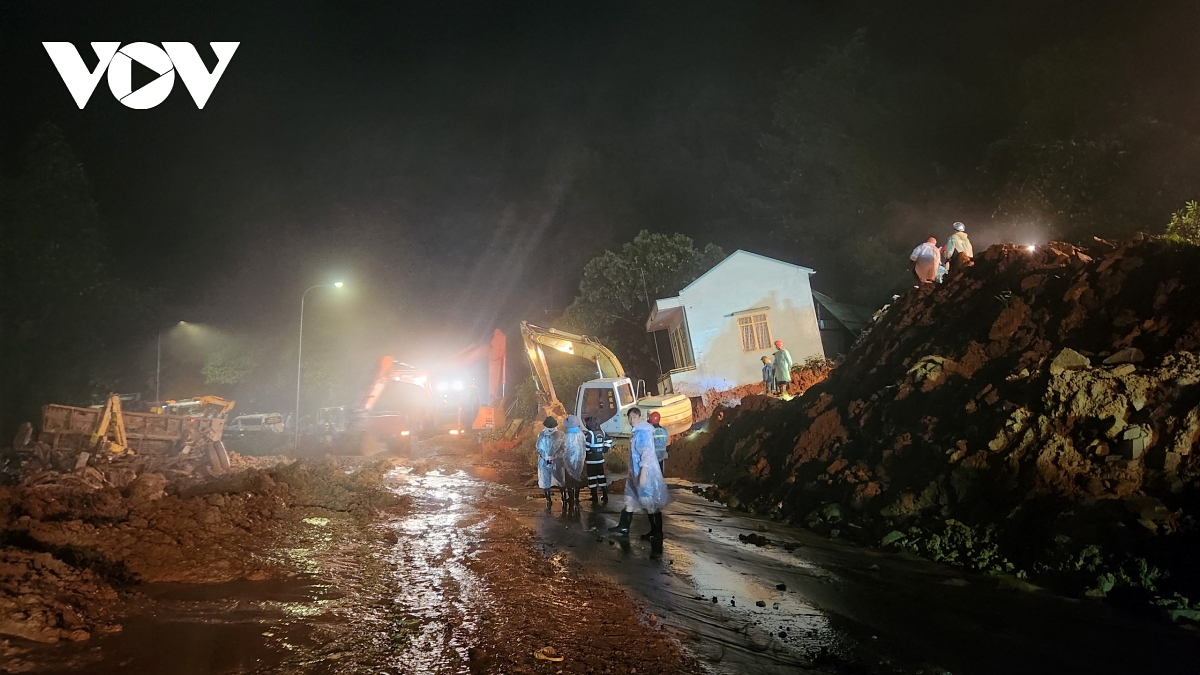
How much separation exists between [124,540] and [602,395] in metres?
12.0

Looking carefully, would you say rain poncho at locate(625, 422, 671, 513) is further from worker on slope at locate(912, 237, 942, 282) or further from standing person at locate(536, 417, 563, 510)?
worker on slope at locate(912, 237, 942, 282)

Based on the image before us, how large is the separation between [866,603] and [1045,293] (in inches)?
255

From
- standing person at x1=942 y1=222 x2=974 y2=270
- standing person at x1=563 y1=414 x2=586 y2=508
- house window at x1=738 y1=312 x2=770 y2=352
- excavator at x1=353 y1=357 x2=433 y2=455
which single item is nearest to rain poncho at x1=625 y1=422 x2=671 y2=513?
standing person at x1=563 y1=414 x2=586 y2=508

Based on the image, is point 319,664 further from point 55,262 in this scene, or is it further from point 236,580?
point 55,262

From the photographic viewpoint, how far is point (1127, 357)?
8.01m

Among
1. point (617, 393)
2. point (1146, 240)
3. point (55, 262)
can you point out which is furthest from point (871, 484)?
point (55, 262)

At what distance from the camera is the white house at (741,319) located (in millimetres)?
25078

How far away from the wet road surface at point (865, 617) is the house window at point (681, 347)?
1823cm

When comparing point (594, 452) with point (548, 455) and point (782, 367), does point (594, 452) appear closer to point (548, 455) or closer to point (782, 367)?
point (548, 455)

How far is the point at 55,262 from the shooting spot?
30.6 meters

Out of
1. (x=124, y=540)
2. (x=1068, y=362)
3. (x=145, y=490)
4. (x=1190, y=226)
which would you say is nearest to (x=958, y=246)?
(x=1190, y=226)

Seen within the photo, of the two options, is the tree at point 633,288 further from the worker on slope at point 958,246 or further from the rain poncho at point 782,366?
the worker on slope at point 958,246

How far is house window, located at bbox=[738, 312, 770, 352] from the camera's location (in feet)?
83.1

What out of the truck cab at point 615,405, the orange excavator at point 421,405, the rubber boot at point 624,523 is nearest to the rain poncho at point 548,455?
the rubber boot at point 624,523
